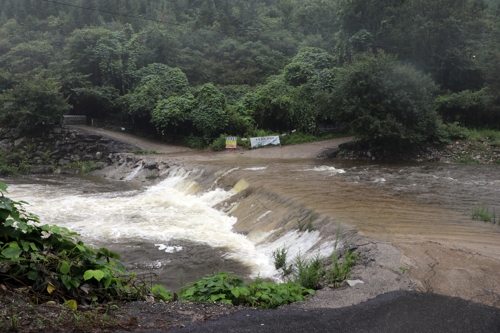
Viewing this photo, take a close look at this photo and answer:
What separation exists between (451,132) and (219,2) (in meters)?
39.4

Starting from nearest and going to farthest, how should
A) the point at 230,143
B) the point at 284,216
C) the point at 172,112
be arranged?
the point at 284,216
the point at 230,143
the point at 172,112

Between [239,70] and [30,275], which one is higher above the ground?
[239,70]

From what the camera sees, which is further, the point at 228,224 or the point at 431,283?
the point at 228,224

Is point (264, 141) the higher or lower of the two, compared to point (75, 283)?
higher

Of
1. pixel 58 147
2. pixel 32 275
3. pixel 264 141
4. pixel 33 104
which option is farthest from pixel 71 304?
pixel 58 147

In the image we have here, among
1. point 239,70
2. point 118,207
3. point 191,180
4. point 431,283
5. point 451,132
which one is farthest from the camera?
point 239,70

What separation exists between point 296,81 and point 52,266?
29882 mm

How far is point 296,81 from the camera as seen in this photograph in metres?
32.8

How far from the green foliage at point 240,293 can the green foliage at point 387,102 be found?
1721 centimetres

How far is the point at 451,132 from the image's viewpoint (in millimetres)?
23391

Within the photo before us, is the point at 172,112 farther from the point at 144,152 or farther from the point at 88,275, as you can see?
the point at 88,275

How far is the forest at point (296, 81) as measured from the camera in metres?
22.0

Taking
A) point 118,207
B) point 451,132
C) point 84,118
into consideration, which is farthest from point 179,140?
point 451,132

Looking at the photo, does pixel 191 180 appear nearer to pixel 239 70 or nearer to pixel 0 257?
pixel 0 257
